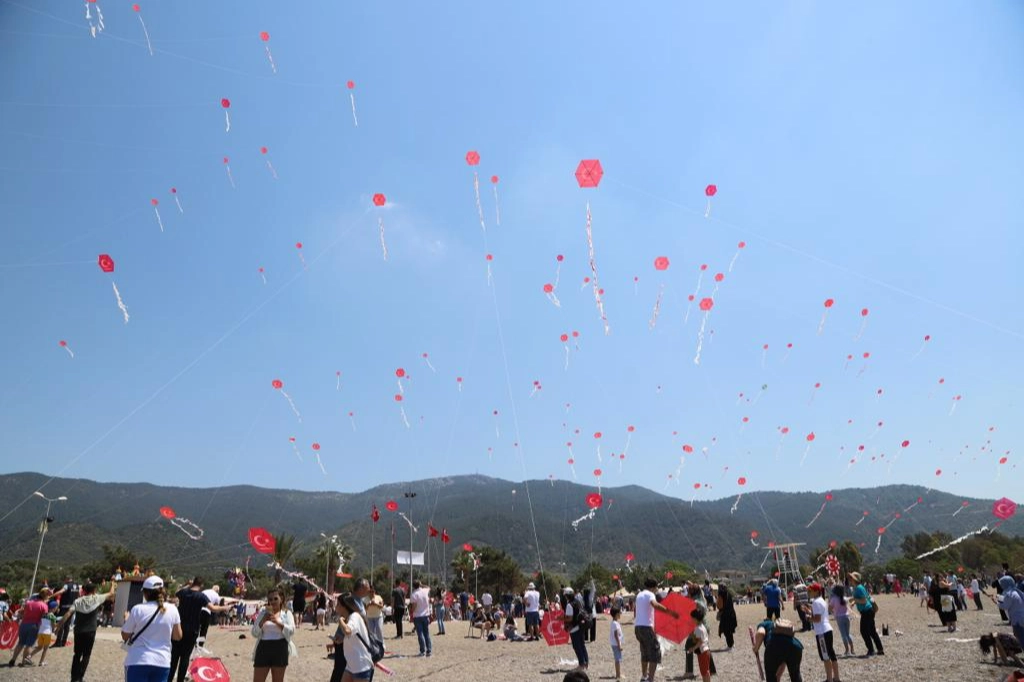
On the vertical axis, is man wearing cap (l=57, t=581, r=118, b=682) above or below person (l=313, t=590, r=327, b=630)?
above

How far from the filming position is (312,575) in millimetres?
70438

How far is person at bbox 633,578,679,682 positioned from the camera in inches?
368

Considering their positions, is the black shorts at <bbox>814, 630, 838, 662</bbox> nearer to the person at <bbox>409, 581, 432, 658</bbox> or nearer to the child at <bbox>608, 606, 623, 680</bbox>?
the child at <bbox>608, 606, 623, 680</bbox>

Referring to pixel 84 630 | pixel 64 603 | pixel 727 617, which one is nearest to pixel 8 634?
pixel 64 603

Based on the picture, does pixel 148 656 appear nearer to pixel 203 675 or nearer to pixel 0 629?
pixel 203 675

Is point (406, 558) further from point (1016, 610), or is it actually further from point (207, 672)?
point (1016, 610)

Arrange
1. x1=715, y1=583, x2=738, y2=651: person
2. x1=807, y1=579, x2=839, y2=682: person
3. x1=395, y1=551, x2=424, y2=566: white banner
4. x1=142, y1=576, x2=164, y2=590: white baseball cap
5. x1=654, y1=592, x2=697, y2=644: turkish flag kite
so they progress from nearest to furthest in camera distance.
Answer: x1=142, y1=576, x2=164, y2=590: white baseball cap → x1=807, y1=579, x2=839, y2=682: person → x1=654, y1=592, x2=697, y2=644: turkish flag kite → x1=715, y1=583, x2=738, y2=651: person → x1=395, y1=551, x2=424, y2=566: white banner

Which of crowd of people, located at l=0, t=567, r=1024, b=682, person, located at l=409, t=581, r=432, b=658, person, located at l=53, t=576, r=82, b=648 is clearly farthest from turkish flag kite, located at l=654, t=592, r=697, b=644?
person, located at l=53, t=576, r=82, b=648

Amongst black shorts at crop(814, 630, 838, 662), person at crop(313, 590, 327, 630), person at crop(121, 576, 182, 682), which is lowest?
person at crop(313, 590, 327, 630)

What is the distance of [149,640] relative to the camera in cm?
612

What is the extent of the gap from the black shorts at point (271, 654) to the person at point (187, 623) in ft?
4.64

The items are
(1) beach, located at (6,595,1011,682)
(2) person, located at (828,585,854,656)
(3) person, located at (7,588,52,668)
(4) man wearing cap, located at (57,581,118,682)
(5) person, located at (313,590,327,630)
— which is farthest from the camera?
(5) person, located at (313,590,327,630)

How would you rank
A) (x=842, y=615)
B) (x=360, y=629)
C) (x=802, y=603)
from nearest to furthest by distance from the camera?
1. (x=360, y=629)
2. (x=802, y=603)
3. (x=842, y=615)

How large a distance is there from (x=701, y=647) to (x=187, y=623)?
306 inches
